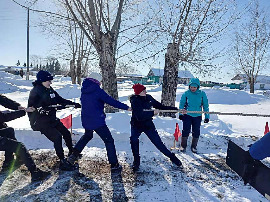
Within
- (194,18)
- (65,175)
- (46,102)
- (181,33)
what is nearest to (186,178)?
(65,175)

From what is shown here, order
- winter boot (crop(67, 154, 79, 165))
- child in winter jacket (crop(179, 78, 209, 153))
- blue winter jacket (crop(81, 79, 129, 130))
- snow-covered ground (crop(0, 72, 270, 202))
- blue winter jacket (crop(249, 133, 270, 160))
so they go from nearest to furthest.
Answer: blue winter jacket (crop(249, 133, 270, 160)) < snow-covered ground (crop(0, 72, 270, 202)) < blue winter jacket (crop(81, 79, 129, 130)) < winter boot (crop(67, 154, 79, 165)) < child in winter jacket (crop(179, 78, 209, 153))

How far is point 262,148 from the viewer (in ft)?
7.04

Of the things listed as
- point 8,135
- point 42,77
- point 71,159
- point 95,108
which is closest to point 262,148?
point 95,108

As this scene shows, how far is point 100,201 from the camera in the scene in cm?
302

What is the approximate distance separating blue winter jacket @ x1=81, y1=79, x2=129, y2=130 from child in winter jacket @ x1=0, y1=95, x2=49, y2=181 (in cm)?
91

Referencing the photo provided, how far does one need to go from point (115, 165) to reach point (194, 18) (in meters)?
6.39

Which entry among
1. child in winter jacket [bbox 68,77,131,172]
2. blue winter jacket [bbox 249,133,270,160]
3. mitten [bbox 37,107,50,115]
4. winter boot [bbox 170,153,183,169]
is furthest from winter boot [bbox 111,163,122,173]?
blue winter jacket [bbox 249,133,270,160]

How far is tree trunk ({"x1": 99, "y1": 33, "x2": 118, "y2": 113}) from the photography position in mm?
7367

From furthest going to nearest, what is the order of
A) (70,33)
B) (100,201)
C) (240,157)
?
(70,33) → (100,201) → (240,157)

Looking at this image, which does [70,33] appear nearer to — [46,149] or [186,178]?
[46,149]

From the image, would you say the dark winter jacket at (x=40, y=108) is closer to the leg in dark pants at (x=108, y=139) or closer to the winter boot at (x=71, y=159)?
the winter boot at (x=71, y=159)

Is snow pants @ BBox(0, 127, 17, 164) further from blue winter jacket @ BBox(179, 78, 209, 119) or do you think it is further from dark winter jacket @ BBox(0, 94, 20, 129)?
blue winter jacket @ BBox(179, 78, 209, 119)

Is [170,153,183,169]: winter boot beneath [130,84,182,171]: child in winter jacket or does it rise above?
beneath

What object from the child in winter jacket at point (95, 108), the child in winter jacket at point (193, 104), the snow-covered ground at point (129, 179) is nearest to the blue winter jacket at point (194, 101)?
the child in winter jacket at point (193, 104)
